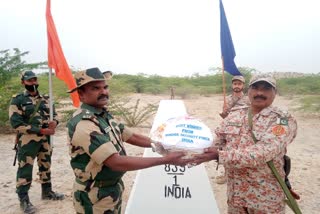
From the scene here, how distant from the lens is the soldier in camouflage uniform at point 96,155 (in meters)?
2.25

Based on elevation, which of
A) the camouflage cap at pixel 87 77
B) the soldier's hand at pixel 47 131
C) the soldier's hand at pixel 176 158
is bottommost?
the soldier's hand at pixel 47 131

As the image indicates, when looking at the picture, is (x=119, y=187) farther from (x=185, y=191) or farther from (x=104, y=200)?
(x=185, y=191)

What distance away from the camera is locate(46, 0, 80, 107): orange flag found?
4.32m

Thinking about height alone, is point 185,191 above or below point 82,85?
below

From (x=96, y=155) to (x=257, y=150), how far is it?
1.05m

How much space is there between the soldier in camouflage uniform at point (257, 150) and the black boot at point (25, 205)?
2.80 meters

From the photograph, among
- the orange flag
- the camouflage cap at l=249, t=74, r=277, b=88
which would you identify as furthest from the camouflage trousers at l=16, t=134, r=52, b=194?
the camouflage cap at l=249, t=74, r=277, b=88

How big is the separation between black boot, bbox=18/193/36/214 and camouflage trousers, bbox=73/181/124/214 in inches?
84.8

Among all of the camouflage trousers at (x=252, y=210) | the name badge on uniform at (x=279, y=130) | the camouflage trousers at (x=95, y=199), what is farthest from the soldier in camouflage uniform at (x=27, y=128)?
the name badge on uniform at (x=279, y=130)

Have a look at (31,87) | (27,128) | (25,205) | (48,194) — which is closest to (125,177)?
(48,194)

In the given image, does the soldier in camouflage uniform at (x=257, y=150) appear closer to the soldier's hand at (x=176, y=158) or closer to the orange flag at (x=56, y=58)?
the soldier's hand at (x=176, y=158)

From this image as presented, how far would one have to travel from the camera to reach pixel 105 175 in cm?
239

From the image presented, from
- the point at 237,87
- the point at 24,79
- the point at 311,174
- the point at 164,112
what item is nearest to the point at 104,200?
the point at 164,112

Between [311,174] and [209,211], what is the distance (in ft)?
10.7
